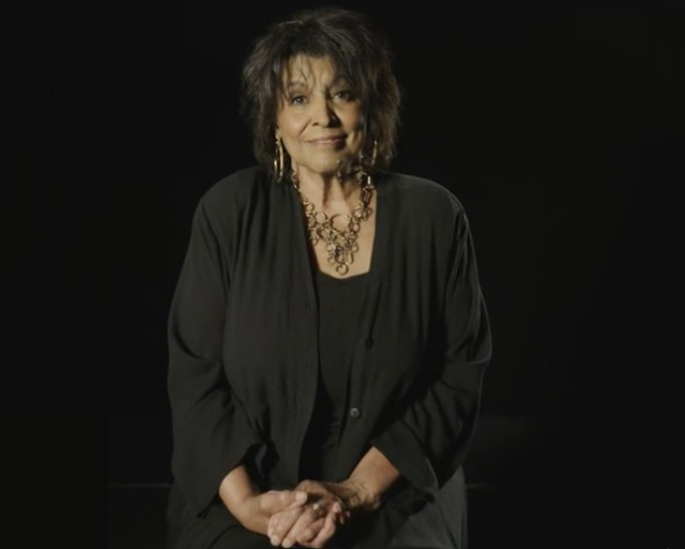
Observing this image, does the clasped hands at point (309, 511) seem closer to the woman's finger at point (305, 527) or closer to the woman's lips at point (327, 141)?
the woman's finger at point (305, 527)

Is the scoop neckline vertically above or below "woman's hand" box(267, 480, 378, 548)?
above

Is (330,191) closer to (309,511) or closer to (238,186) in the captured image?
(238,186)

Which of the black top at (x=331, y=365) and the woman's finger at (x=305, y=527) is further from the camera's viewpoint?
the black top at (x=331, y=365)

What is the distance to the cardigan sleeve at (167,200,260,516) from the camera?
90.0 inches

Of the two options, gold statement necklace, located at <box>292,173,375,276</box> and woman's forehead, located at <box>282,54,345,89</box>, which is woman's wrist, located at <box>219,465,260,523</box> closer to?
gold statement necklace, located at <box>292,173,375,276</box>

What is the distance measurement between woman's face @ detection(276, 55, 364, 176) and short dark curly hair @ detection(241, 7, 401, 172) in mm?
13

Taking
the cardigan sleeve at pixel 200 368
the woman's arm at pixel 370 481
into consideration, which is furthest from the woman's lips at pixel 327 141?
the woman's arm at pixel 370 481

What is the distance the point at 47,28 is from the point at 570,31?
3.40 feet

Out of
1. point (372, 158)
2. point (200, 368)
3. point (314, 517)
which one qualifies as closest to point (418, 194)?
point (372, 158)

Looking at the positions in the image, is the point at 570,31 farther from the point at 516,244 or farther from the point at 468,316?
the point at 468,316

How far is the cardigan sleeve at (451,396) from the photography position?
2.30m

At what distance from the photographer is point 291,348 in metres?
2.27

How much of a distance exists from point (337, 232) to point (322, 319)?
0.14m

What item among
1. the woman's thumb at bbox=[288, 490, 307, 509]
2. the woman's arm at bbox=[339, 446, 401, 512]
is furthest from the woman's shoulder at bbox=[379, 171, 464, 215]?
the woman's thumb at bbox=[288, 490, 307, 509]
